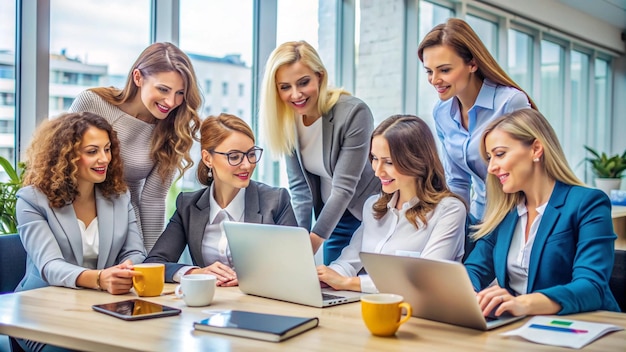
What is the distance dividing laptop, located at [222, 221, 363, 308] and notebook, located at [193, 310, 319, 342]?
0.64 ft

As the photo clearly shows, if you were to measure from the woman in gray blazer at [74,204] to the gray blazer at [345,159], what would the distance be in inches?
29.0

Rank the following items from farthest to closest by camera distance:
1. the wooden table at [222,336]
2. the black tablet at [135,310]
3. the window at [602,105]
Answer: the window at [602,105] → the black tablet at [135,310] → the wooden table at [222,336]

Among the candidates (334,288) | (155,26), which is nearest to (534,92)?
(155,26)

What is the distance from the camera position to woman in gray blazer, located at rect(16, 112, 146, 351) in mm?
2023

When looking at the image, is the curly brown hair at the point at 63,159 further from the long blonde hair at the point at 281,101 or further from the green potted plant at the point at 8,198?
the long blonde hair at the point at 281,101

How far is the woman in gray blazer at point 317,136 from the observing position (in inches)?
99.5

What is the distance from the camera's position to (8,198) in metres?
2.53

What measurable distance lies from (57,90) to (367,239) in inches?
64.2

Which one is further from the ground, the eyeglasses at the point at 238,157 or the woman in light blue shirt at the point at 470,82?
the woman in light blue shirt at the point at 470,82

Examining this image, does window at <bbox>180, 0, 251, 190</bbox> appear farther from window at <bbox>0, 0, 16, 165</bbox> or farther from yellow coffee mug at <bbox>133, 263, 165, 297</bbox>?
yellow coffee mug at <bbox>133, 263, 165, 297</bbox>

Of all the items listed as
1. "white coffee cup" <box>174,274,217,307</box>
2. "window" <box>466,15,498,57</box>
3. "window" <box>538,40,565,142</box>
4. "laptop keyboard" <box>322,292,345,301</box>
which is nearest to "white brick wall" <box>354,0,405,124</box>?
"window" <box>466,15,498,57</box>

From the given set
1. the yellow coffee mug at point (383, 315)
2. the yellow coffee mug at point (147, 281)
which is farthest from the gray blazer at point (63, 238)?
the yellow coffee mug at point (383, 315)

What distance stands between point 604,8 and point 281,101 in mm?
6109

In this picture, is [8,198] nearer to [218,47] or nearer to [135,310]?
[135,310]
